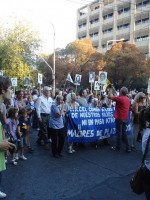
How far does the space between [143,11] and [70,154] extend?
46717 millimetres

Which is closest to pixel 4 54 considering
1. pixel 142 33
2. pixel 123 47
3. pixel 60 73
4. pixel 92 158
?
pixel 60 73

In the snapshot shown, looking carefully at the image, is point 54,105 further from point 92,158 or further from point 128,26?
point 128,26

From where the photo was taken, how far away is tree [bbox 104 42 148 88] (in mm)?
31438

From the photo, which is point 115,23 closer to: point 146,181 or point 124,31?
point 124,31

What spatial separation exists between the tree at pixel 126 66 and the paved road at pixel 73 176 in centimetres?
2661

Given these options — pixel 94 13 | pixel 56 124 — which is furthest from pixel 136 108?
pixel 94 13

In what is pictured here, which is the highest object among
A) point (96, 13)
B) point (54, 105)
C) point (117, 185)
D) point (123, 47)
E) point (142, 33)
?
point (96, 13)

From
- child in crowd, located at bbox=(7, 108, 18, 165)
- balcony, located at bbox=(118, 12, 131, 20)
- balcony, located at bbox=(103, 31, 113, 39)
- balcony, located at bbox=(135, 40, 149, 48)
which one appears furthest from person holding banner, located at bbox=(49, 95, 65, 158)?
balcony, located at bbox=(103, 31, 113, 39)

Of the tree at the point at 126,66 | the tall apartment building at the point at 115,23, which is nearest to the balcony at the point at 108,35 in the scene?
the tall apartment building at the point at 115,23

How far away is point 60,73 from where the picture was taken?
1446 inches

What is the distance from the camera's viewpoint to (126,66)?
31.7 m

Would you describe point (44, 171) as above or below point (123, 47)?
below

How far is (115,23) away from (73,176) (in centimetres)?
5348

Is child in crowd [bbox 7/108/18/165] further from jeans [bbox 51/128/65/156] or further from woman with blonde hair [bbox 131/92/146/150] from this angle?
woman with blonde hair [bbox 131/92/146/150]
